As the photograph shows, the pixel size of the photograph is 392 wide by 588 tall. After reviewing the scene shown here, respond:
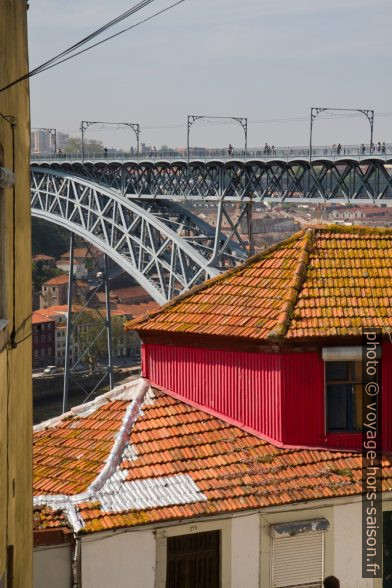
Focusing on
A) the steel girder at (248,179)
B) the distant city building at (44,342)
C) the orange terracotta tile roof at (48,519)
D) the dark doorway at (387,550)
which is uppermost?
the steel girder at (248,179)

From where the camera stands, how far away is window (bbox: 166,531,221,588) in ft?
24.8

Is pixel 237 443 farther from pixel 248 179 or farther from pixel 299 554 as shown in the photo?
pixel 248 179

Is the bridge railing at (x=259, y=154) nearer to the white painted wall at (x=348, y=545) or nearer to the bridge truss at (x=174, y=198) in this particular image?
→ the bridge truss at (x=174, y=198)

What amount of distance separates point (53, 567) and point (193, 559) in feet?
3.08

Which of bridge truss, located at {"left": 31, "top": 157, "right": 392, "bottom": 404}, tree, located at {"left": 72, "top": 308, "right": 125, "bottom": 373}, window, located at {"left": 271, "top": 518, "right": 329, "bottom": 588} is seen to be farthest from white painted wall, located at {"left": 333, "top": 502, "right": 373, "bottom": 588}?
tree, located at {"left": 72, "top": 308, "right": 125, "bottom": 373}

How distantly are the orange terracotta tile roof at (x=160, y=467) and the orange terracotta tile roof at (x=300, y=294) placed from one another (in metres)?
0.72

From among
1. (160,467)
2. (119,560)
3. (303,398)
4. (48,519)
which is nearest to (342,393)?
(303,398)

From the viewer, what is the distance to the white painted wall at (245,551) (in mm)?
7652

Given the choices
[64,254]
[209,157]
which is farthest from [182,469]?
[64,254]

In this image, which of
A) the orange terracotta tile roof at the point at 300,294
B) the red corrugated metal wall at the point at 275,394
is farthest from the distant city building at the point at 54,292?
the red corrugated metal wall at the point at 275,394

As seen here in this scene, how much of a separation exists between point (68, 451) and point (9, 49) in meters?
4.48

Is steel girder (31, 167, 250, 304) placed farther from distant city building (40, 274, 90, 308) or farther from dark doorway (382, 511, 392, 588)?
distant city building (40, 274, 90, 308)

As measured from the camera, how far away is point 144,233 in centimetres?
Answer: 4053

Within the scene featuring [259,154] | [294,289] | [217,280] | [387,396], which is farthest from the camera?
[259,154]
